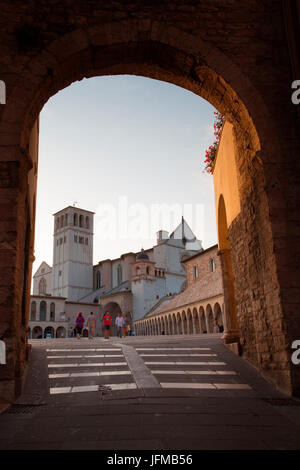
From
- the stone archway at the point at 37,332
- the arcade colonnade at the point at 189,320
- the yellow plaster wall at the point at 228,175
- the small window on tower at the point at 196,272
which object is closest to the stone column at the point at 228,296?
the yellow plaster wall at the point at 228,175

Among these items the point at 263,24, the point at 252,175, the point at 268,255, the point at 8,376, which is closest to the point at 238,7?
the point at 263,24

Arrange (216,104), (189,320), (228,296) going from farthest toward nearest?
(189,320) → (228,296) → (216,104)

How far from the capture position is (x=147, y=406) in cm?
496

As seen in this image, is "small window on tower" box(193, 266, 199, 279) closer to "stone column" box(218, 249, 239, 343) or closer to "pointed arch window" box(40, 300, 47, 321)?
"pointed arch window" box(40, 300, 47, 321)

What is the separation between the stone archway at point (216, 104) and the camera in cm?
632

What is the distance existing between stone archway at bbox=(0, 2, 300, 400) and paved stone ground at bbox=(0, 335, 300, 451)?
2.11ft

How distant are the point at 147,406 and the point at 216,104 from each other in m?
6.49

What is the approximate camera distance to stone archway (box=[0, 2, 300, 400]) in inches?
249

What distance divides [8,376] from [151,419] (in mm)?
2486

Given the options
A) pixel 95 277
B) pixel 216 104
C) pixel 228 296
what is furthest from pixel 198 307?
pixel 95 277

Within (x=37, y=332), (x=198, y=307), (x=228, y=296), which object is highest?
(x=198, y=307)

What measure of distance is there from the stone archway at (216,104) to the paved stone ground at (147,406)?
64 cm

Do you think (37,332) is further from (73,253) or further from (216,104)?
(216,104)

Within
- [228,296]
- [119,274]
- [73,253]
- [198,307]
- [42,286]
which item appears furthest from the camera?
[42,286]
